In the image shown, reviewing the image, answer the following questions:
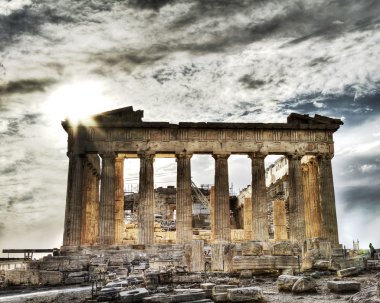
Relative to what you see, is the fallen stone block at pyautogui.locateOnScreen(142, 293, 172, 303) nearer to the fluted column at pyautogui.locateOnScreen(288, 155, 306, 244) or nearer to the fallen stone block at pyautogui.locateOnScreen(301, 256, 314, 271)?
the fallen stone block at pyautogui.locateOnScreen(301, 256, 314, 271)

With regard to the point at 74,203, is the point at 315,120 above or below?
above

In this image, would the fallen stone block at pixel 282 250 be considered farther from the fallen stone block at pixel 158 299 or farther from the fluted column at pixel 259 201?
the fluted column at pixel 259 201

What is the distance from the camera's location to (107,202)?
25.9 meters

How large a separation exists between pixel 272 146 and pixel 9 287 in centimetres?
1634

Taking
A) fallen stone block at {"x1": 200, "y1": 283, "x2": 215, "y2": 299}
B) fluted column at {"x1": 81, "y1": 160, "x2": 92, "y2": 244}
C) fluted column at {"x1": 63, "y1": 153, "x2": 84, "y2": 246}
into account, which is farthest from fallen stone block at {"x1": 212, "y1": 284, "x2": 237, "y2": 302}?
fluted column at {"x1": 81, "y1": 160, "x2": 92, "y2": 244}

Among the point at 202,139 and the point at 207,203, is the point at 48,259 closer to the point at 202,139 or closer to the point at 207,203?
the point at 202,139

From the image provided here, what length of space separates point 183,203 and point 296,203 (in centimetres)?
639

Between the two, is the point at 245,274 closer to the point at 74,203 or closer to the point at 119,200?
the point at 74,203

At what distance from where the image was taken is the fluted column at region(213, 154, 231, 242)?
25969 mm

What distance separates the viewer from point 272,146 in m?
27.0

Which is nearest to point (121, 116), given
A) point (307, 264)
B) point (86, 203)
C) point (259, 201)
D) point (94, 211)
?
point (86, 203)

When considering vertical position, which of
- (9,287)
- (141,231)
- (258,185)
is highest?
(258,185)

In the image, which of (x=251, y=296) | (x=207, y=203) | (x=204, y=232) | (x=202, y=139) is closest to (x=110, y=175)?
(x=202, y=139)

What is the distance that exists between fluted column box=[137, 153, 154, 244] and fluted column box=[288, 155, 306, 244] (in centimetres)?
785
